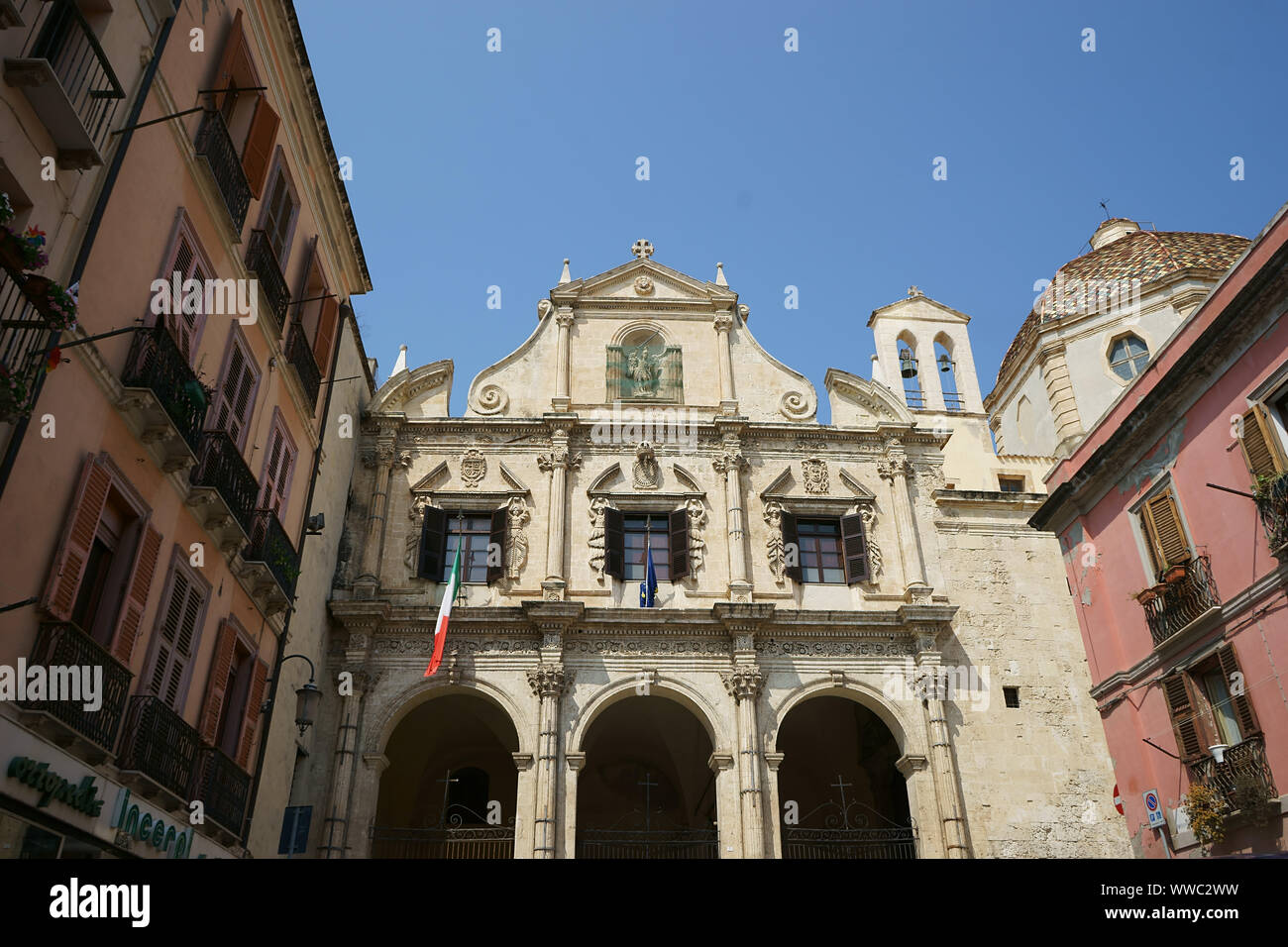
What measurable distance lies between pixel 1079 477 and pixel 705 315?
9.98m

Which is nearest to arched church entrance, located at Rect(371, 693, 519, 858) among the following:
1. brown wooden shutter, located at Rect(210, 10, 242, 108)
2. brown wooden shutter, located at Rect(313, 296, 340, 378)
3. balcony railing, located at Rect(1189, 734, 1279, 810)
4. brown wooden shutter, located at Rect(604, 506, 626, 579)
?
brown wooden shutter, located at Rect(604, 506, 626, 579)

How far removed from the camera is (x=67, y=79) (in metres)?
9.26

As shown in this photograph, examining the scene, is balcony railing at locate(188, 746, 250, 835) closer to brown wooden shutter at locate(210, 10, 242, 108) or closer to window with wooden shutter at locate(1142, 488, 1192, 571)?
brown wooden shutter at locate(210, 10, 242, 108)

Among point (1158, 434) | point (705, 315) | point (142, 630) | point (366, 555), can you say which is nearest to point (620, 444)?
point (705, 315)

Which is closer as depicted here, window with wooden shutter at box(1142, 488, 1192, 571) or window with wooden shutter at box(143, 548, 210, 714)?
window with wooden shutter at box(143, 548, 210, 714)

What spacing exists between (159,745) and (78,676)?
1879mm

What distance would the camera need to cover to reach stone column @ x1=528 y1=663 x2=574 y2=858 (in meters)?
17.6

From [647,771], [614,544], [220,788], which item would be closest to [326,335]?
[614,544]

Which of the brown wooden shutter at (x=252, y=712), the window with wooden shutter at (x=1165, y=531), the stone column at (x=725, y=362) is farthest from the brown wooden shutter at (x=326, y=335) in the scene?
the window with wooden shutter at (x=1165, y=531)

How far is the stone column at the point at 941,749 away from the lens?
18000 millimetres

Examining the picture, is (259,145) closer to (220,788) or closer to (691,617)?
(220,788)

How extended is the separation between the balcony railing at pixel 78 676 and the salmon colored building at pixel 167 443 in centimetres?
2

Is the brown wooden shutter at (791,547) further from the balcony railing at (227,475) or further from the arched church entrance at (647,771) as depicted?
the balcony railing at (227,475)

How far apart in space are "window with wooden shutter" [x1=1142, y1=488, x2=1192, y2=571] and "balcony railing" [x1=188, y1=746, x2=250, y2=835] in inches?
522
